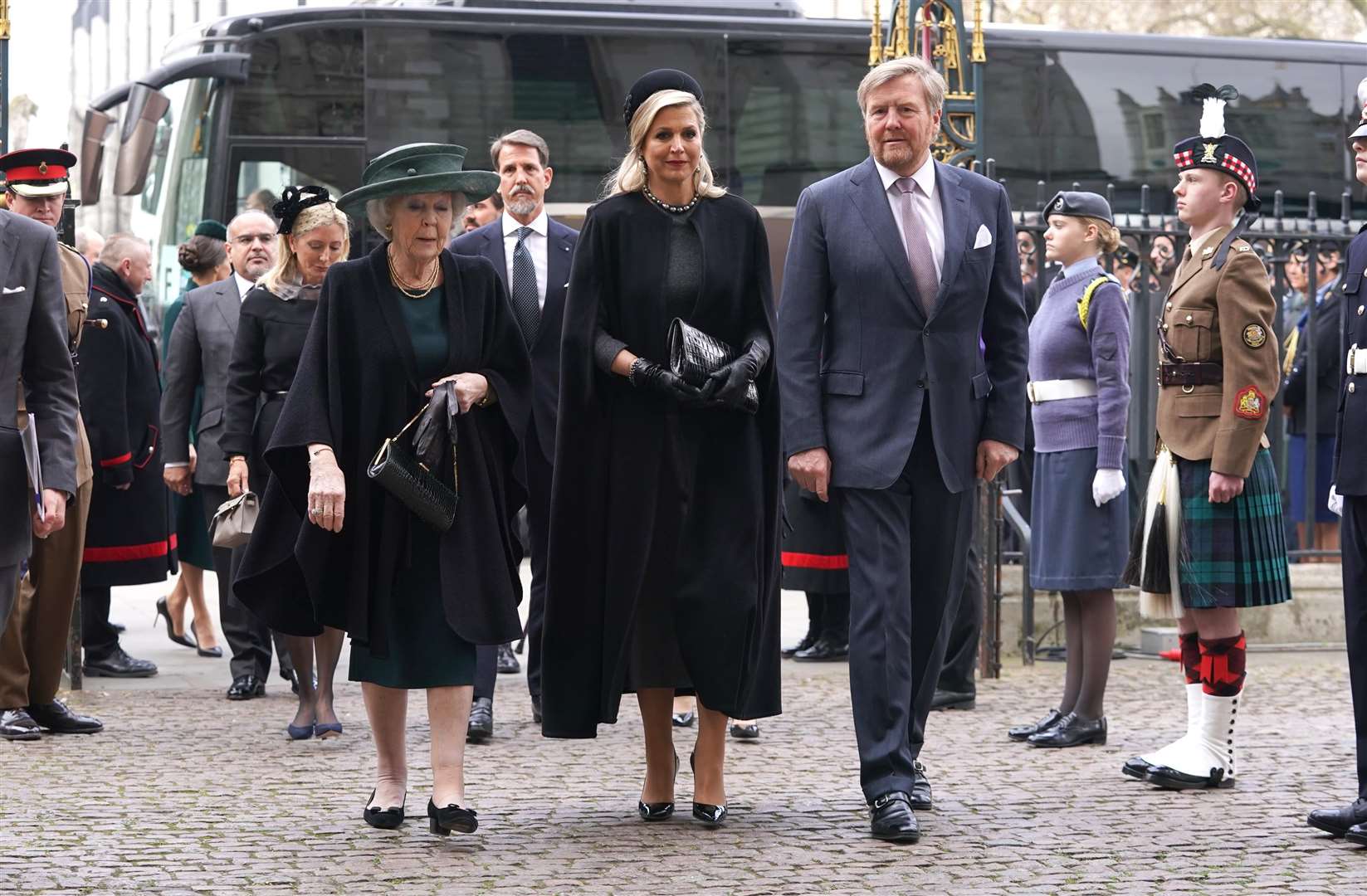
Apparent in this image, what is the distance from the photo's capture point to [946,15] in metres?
9.52

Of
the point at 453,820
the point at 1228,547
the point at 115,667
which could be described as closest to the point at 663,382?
the point at 453,820

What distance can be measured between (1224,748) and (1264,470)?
871mm

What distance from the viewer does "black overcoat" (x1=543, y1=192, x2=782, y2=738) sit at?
18.7ft

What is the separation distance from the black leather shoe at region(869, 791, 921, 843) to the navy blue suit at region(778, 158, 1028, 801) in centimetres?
13

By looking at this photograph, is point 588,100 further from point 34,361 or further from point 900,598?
point 34,361

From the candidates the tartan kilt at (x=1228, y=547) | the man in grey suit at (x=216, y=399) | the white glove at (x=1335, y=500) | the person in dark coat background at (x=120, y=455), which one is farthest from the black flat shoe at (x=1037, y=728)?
the person in dark coat background at (x=120, y=455)

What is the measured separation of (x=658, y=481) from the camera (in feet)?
18.8

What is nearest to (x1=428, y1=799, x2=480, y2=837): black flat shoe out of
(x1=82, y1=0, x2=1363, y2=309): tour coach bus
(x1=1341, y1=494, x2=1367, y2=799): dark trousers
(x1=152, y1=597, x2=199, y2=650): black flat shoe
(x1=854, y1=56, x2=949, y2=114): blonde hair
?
(x1=854, y1=56, x2=949, y2=114): blonde hair

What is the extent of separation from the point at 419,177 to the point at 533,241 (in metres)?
2.12

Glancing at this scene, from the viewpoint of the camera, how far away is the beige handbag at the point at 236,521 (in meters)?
7.45

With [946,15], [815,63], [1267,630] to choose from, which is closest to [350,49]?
[815,63]

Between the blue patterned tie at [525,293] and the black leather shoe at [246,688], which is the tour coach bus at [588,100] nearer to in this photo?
the black leather shoe at [246,688]

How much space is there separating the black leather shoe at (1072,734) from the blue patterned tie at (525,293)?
88.7 inches

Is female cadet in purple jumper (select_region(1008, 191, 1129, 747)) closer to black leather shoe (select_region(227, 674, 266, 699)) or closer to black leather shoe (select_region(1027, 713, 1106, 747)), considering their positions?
black leather shoe (select_region(1027, 713, 1106, 747))
